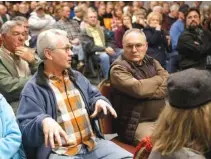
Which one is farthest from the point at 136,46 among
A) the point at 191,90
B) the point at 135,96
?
the point at 191,90

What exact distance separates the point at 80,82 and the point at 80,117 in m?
0.22

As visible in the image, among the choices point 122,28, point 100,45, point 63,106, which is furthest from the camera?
point 122,28

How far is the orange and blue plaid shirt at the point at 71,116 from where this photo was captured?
6.97 feet

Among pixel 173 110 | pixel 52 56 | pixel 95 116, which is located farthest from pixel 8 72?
pixel 173 110

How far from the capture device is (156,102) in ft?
8.50

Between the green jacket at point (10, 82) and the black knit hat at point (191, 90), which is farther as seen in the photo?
the green jacket at point (10, 82)

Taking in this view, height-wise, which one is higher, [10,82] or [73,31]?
[10,82]

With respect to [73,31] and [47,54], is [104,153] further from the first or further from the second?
[73,31]

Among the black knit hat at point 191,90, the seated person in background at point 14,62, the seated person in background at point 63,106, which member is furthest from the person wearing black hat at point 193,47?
the black knit hat at point 191,90

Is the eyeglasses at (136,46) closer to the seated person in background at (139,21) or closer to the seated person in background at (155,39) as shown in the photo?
the seated person in background at (155,39)

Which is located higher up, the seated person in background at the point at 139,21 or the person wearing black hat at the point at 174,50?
the seated person in background at the point at 139,21

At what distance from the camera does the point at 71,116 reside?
2.15 metres

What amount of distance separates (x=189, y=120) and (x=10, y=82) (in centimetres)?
158

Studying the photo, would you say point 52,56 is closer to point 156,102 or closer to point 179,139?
point 156,102
